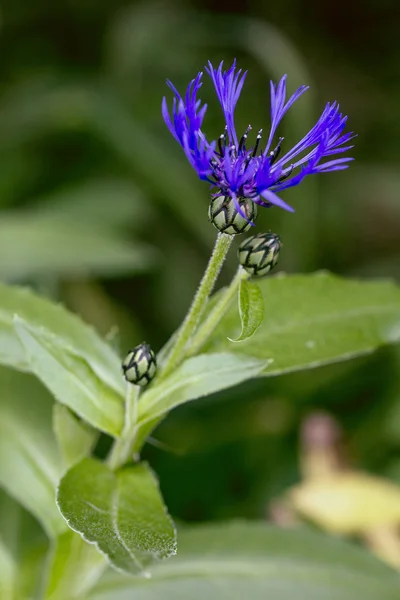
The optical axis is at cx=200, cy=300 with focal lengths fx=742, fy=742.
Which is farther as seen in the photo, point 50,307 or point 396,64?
point 396,64

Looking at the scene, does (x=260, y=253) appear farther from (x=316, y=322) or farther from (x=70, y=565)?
(x=70, y=565)

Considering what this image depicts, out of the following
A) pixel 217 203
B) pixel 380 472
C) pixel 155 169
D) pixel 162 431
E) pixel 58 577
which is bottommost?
pixel 380 472

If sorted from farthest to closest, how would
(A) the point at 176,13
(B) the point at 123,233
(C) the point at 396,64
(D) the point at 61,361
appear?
(C) the point at 396,64
(A) the point at 176,13
(B) the point at 123,233
(D) the point at 61,361

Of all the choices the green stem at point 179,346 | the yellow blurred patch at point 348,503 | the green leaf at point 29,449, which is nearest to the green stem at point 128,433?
the green stem at point 179,346

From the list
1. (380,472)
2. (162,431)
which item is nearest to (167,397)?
(162,431)

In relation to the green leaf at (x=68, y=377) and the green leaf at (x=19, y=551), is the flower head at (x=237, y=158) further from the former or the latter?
the green leaf at (x=19, y=551)

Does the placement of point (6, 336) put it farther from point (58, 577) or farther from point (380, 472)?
point (380, 472)
